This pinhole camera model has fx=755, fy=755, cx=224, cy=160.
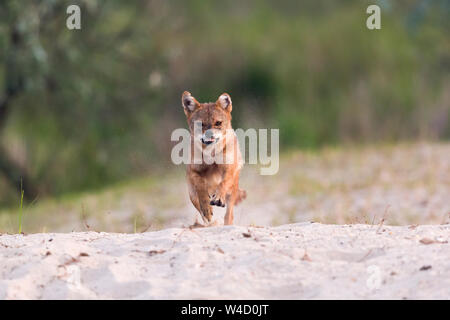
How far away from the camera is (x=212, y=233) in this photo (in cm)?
523

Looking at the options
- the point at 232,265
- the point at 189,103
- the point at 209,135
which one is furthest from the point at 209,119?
the point at 232,265

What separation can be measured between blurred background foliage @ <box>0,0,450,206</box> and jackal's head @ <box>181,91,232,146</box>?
674 cm

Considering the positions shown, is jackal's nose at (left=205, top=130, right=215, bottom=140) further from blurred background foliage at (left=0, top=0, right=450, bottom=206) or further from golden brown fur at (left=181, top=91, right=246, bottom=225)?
blurred background foliage at (left=0, top=0, right=450, bottom=206)

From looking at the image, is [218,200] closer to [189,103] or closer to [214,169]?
[214,169]

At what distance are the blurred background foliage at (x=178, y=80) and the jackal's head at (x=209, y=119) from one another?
6737 millimetres

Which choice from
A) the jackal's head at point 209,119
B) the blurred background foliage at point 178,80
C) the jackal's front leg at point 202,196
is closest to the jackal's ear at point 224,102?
the jackal's head at point 209,119

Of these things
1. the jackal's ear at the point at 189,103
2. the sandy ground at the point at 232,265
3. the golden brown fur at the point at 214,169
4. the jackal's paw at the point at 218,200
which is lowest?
the sandy ground at the point at 232,265

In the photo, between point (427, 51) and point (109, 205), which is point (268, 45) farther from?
point (109, 205)

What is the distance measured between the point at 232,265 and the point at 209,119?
2066 mm

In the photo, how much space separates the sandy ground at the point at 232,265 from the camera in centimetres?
418

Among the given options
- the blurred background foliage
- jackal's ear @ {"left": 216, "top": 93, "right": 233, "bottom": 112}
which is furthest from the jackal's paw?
the blurred background foliage

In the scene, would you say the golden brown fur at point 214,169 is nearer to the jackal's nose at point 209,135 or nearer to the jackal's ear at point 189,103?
the jackal's nose at point 209,135

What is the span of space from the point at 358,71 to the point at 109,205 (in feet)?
27.1

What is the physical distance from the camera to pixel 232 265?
14.8 feet
